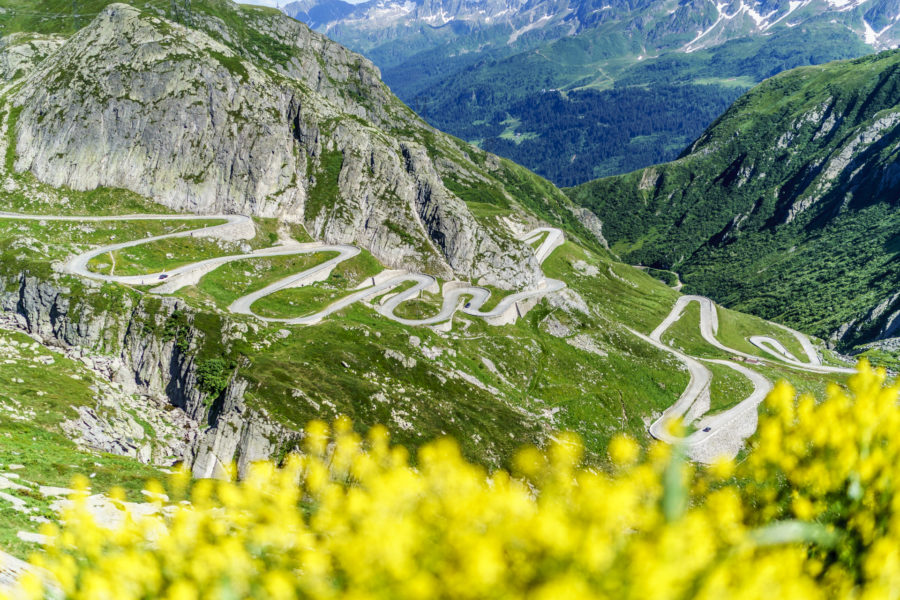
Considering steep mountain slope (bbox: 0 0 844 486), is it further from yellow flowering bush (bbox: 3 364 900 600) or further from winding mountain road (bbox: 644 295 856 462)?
yellow flowering bush (bbox: 3 364 900 600)

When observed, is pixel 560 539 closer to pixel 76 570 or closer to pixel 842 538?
pixel 842 538

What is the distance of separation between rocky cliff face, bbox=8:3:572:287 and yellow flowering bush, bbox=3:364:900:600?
121m

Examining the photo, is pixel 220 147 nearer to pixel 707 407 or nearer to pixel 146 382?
pixel 146 382

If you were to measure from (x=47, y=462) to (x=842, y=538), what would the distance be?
38.8m

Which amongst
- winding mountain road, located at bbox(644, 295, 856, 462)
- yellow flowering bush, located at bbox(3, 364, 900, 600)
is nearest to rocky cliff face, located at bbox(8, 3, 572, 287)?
winding mountain road, located at bbox(644, 295, 856, 462)

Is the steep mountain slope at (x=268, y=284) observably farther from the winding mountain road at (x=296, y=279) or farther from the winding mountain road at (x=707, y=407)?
the winding mountain road at (x=707, y=407)

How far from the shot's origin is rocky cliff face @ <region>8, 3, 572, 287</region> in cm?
11138

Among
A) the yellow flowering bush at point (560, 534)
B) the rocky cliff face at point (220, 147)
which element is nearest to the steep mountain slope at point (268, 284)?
the rocky cliff face at point (220, 147)

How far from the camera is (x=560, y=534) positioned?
514 centimetres

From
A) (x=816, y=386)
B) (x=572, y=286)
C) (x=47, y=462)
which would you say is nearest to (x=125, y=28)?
(x=47, y=462)

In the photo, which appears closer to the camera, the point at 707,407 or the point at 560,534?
the point at 560,534

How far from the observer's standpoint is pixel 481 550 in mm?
5031

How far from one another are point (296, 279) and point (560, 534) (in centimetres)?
10411

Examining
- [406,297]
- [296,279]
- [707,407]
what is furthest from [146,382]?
[707,407]
